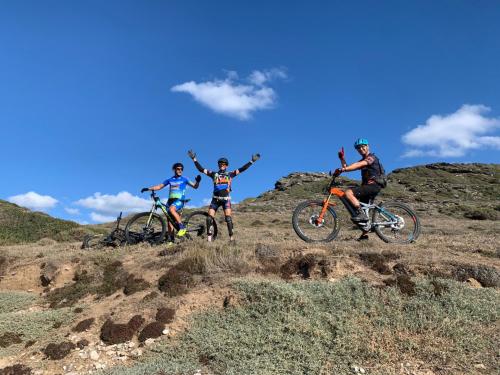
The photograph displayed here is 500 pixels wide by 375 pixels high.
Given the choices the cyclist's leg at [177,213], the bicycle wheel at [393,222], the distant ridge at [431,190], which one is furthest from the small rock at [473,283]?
the distant ridge at [431,190]

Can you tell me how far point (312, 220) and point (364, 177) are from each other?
5.79ft

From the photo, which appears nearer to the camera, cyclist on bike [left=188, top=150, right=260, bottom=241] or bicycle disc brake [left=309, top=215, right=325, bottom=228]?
bicycle disc brake [left=309, top=215, right=325, bottom=228]

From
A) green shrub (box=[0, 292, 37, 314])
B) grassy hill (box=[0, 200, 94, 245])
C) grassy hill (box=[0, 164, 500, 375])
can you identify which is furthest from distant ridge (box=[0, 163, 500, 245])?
green shrub (box=[0, 292, 37, 314])

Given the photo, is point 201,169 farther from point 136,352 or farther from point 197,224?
point 136,352

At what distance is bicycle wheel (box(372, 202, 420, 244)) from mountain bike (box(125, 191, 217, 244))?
4956mm

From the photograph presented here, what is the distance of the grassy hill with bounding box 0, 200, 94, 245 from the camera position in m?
27.3

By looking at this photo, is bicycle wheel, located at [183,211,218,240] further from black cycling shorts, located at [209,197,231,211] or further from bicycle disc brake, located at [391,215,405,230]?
bicycle disc brake, located at [391,215,405,230]

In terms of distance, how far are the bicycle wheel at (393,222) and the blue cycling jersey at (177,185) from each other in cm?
586

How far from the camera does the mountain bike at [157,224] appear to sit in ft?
43.4

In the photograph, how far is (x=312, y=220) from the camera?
10492mm

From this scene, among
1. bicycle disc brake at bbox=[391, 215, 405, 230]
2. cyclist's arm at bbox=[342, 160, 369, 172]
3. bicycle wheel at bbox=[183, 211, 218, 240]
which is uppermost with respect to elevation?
cyclist's arm at bbox=[342, 160, 369, 172]

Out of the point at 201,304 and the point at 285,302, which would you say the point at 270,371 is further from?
the point at 201,304

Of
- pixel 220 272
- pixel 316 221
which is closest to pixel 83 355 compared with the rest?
pixel 220 272

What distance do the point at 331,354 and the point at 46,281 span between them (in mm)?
9768
